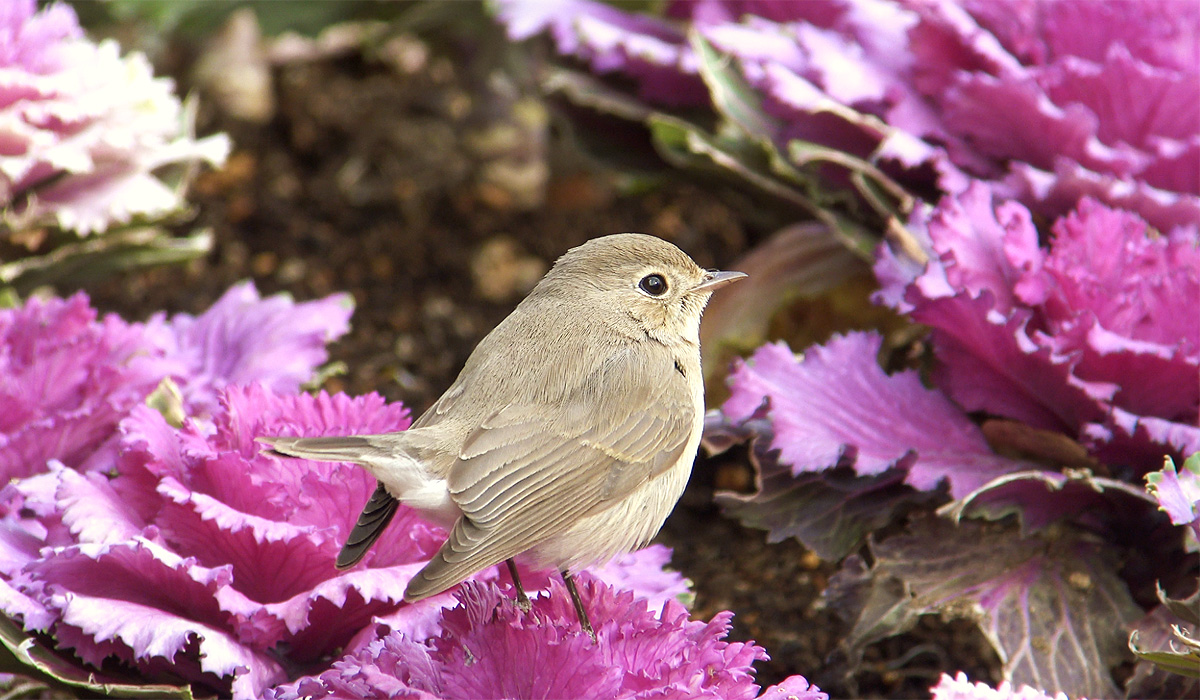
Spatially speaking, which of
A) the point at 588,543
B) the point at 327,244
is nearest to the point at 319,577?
the point at 588,543

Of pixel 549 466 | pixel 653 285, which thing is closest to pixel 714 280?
pixel 653 285

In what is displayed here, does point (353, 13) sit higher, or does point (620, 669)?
point (353, 13)

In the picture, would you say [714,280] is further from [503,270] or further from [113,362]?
[503,270]

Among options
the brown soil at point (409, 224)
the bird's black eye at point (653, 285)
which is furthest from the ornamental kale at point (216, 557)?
the brown soil at point (409, 224)

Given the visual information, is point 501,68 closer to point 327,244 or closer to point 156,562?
point 327,244

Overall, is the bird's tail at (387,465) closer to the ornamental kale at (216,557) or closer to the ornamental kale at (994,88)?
the ornamental kale at (216,557)

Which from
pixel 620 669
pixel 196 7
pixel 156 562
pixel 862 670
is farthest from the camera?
pixel 196 7

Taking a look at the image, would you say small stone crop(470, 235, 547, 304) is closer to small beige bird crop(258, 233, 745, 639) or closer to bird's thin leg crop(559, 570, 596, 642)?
small beige bird crop(258, 233, 745, 639)
